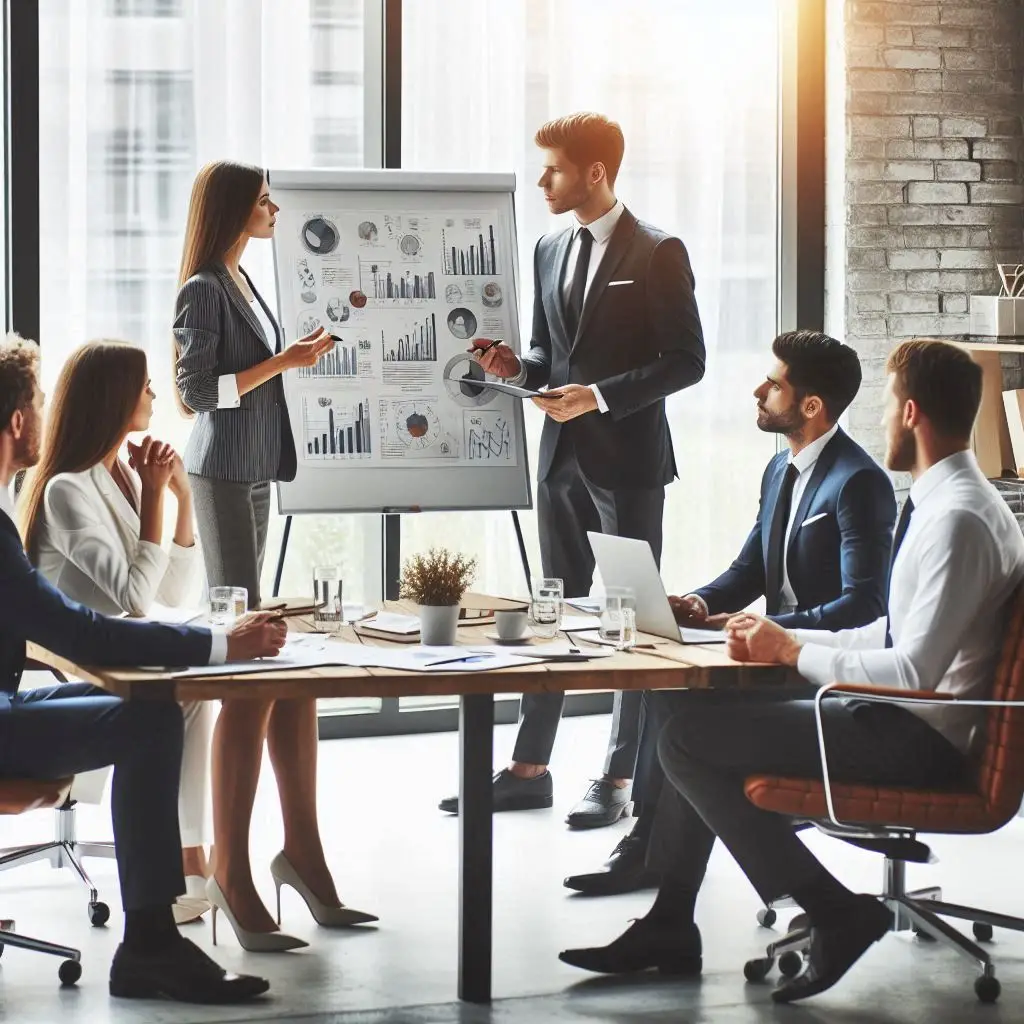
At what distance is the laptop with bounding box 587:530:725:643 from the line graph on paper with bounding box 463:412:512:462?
1373mm

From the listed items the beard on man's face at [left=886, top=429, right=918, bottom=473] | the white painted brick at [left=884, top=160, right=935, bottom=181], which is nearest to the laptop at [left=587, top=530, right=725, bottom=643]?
the beard on man's face at [left=886, top=429, right=918, bottom=473]

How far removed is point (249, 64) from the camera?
4.94m

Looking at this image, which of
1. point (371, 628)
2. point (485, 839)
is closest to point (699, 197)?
point (371, 628)

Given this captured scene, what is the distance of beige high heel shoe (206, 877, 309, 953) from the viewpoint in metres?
3.27

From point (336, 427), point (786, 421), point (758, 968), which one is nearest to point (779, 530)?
point (786, 421)

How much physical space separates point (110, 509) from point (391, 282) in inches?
58.9

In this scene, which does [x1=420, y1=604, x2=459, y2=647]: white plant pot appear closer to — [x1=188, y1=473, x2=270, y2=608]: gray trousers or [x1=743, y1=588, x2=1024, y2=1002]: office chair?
[x1=743, y1=588, x2=1024, y2=1002]: office chair

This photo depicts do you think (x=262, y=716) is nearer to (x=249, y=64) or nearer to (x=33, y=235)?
(x=33, y=235)

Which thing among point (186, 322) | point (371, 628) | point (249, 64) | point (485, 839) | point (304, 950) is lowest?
point (304, 950)

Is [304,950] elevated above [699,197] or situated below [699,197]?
below

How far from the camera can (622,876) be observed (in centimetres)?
372

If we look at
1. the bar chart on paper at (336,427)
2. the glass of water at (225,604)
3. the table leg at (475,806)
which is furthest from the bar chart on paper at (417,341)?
the table leg at (475,806)

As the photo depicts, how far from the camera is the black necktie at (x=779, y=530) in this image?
11.7ft

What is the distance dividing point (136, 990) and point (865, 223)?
3.61 metres
